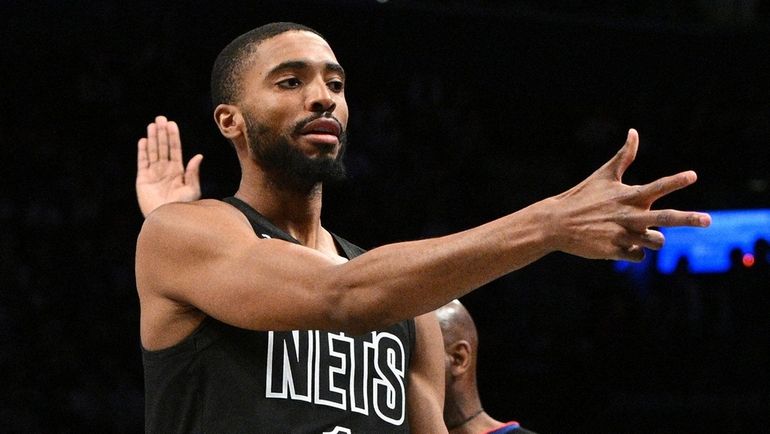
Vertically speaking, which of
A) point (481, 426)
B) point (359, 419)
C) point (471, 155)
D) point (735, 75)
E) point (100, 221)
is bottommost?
point (359, 419)

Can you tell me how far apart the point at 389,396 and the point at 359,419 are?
12 cm

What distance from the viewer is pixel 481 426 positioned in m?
3.98

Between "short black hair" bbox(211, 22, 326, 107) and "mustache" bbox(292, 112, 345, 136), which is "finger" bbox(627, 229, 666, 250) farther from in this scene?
"short black hair" bbox(211, 22, 326, 107)

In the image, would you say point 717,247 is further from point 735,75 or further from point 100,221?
point 100,221

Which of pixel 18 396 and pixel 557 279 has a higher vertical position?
pixel 557 279

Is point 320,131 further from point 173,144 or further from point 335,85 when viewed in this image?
point 173,144

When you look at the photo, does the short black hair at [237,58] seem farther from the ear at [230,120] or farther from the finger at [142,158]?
the finger at [142,158]

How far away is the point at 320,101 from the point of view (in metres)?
2.62

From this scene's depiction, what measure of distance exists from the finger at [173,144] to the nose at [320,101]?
3.14ft

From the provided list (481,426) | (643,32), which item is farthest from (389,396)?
(643,32)

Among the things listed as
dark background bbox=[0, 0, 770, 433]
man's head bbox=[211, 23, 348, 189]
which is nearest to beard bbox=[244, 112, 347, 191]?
man's head bbox=[211, 23, 348, 189]

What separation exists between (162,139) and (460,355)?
1350mm

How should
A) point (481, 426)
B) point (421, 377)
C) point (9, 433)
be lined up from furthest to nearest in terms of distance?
point (9, 433), point (481, 426), point (421, 377)

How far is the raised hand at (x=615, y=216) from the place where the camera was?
72.5 inches
